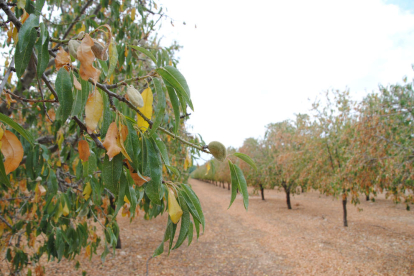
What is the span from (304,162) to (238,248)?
179 inches

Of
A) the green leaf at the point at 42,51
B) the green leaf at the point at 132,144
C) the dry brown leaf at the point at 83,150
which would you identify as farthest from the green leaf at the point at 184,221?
the green leaf at the point at 42,51

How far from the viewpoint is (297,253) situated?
6098 millimetres

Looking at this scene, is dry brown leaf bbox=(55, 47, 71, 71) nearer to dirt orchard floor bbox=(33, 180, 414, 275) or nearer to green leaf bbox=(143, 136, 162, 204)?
green leaf bbox=(143, 136, 162, 204)

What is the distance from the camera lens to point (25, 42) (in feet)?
2.36

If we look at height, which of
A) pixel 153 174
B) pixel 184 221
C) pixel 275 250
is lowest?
pixel 275 250

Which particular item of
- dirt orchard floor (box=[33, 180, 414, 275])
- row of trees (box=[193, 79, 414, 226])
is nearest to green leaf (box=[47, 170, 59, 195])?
row of trees (box=[193, 79, 414, 226])

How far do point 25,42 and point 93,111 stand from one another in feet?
1.03

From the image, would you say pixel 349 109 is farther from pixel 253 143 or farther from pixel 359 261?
pixel 253 143

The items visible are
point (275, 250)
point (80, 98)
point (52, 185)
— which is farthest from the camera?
point (275, 250)

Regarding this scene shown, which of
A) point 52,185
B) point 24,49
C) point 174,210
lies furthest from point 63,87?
point 52,185

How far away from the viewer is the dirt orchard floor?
5164mm

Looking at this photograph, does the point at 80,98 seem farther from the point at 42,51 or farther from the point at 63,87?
the point at 42,51

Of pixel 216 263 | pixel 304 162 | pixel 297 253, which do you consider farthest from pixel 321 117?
pixel 216 263

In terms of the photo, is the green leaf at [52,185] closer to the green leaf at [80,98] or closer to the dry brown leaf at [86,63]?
the green leaf at [80,98]
